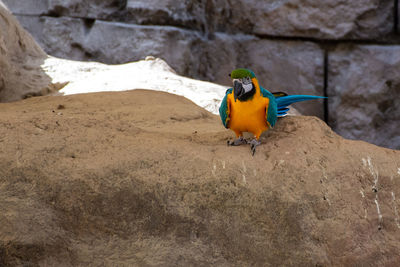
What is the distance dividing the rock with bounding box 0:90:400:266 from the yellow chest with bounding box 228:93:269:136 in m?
0.09

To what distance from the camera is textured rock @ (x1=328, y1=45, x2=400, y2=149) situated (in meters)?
4.23

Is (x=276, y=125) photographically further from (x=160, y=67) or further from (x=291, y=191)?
(x=160, y=67)

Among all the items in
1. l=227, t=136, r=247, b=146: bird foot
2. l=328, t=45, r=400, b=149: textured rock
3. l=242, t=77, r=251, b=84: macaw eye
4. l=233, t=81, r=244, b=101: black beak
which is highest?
l=242, t=77, r=251, b=84: macaw eye

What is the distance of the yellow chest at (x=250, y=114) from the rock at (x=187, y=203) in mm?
91

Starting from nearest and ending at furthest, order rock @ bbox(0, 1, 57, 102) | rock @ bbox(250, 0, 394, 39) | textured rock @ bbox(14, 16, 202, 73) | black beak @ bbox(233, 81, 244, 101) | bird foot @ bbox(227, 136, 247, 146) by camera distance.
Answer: black beak @ bbox(233, 81, 244, 101), bird foot @ bbox(227, 136, 247, 146), rock @ bbox(0, 1, 57, 102), rock @ bbox(250, 0, 394, 39), textured rock @ bbox(14, 16, 202, 73)

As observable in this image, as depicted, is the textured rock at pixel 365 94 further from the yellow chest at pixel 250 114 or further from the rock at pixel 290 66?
the yellow chest at pixel 250 114

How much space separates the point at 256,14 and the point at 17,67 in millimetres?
2376

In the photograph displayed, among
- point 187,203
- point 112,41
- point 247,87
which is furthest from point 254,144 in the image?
point 112,41

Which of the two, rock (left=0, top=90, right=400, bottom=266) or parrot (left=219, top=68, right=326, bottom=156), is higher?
parrot (left=219, top=68, right=326, bottom=156)

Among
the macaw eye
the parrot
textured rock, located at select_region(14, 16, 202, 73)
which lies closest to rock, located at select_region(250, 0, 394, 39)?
textured rock, located at select_region(14, 16, 202, 73)

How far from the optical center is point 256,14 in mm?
4438

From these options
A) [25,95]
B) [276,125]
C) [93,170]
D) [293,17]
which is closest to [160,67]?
[25,95]

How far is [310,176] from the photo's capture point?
1659mm

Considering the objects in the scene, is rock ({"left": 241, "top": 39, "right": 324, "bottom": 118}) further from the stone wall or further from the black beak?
the black beak
